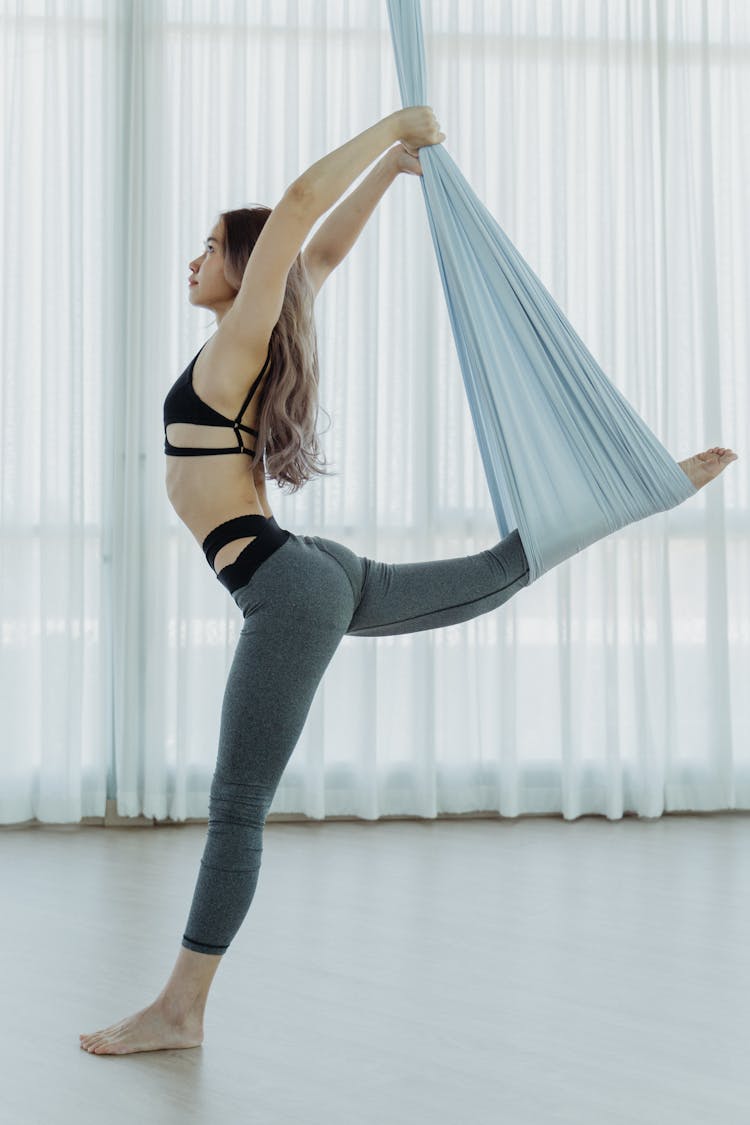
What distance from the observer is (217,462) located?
1.84 meters

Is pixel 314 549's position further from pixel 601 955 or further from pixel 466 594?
pixel 601 955

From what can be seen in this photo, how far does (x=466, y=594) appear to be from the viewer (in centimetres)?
183

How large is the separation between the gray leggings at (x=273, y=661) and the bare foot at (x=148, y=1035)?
0.13 meters

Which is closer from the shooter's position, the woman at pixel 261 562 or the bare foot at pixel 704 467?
the woman at pixel 261 562

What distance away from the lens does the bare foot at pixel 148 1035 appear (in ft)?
5.87

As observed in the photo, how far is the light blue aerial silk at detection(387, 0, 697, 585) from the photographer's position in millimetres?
1870

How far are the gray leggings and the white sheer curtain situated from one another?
1548mm

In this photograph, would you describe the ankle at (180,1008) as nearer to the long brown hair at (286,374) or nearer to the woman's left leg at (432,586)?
the woman's left leg at (432,586)

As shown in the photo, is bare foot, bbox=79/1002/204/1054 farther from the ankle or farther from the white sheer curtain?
the white sheer curtain

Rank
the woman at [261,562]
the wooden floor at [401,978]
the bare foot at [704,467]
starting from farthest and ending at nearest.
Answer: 1. the bare foot at [704,467]
2. the woman at [261,562]
3. the wooden floor at [401,978]

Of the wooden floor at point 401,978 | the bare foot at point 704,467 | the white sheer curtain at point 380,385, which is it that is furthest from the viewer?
the white sheer curtain at point 380,385

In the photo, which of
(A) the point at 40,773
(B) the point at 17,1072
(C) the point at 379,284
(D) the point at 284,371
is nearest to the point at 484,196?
(C) the point at 379,284

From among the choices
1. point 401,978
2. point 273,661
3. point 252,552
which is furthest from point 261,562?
point 401,978

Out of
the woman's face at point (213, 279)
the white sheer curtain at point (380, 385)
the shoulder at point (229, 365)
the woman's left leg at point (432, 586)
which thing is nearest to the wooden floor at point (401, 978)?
the white sheer curtain at point (380, 385)
